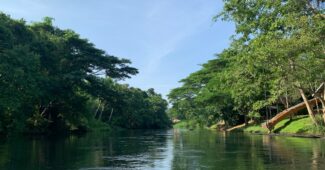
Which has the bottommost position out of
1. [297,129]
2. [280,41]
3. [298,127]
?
[297,129]

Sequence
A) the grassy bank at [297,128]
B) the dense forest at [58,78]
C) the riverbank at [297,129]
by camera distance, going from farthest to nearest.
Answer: the dense forest at [58,78] < the grassy bank at [297,128] < the riverbank at [297,129]

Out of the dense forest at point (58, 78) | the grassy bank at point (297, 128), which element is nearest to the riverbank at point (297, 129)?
the grassy bank at point (297, 128)

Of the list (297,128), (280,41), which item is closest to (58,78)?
(297,128)

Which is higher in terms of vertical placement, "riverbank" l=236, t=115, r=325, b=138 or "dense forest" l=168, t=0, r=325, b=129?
"dense forest" l=168, t=0, r=325, b=129

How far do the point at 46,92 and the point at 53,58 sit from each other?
4.30m

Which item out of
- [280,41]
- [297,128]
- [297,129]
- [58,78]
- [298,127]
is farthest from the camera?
[58,78]

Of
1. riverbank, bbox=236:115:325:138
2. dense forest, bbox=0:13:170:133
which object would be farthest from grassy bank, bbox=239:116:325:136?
dense forest, bbox=0:13:170:133

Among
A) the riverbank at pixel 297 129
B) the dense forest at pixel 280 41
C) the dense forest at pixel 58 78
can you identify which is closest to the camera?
the dense forest at pixel 280 41

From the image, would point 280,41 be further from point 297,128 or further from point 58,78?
point 58,78

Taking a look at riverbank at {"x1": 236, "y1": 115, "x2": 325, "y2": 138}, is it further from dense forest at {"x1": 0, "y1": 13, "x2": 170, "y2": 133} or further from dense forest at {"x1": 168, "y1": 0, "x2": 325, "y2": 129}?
dense forest at {"x1": 0, "y1": 13, "x2": 170, "y2": 133}

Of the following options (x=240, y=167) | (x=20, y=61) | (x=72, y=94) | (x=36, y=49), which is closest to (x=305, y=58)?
(x=240, y=167)

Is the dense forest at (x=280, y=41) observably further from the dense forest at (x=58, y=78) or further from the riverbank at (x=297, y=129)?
the dense forest at (x=58, y=78)

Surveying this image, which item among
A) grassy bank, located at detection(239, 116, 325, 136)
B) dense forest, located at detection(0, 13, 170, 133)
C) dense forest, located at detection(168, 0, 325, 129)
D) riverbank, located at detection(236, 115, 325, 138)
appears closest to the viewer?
dense forest, located at detection(168, 0, 325, 129)

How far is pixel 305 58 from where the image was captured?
81.7 feet
